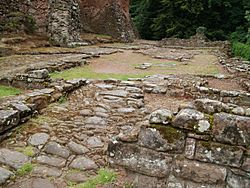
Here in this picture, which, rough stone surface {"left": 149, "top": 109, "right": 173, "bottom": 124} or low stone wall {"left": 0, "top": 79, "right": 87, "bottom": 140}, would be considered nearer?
rough stone surface {"left": 149, "top": 109, "right": 173, "bottom": 124}

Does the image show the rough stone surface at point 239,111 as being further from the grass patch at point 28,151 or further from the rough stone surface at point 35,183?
the grass patch at point 28,151

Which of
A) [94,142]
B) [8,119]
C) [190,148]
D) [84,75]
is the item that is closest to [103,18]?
[84,75]


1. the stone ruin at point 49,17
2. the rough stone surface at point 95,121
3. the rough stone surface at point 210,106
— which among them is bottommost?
the rough stone surface at point 95,121

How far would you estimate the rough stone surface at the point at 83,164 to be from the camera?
11.0 ft

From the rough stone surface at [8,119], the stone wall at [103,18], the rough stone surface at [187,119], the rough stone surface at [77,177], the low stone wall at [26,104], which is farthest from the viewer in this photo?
the stone wall at [103,18]

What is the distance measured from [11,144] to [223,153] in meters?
2.57

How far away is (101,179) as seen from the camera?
309 centimetres

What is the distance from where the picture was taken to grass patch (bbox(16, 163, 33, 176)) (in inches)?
125

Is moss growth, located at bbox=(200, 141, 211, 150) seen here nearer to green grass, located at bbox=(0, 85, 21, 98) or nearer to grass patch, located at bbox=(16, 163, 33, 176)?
grass patch, located at bbox=(16, 163, 33, 176)

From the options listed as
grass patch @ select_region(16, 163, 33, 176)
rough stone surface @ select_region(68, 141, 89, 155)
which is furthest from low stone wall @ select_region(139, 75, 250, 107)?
grass patch @ select_region(16, 163, 33, 176)

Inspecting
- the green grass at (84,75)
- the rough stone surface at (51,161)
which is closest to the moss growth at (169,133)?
the rough stone surface at (51,161)

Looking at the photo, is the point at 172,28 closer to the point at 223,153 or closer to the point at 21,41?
the point at 21,41

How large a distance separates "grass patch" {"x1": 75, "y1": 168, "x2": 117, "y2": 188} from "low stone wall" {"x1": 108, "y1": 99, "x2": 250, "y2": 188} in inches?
5.1

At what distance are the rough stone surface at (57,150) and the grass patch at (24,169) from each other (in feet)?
1.17
